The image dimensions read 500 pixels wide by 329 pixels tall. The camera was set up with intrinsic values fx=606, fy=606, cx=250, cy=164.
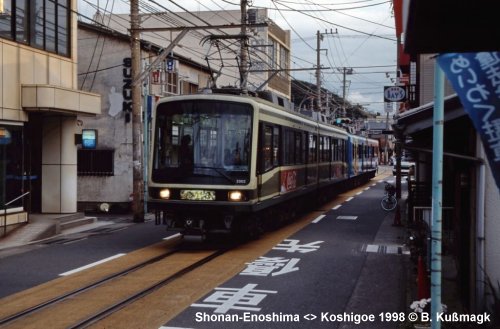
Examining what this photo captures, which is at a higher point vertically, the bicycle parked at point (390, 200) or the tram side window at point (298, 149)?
the tram side window at point (298, 149)

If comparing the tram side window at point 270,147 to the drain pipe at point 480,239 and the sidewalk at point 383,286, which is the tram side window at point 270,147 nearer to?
the sidewalk at point 383,286

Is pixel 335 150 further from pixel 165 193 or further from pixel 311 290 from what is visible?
pixel 311 290

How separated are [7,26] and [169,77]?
39.0 feet

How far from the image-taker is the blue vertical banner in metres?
4.20

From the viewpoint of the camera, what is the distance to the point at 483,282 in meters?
7.35

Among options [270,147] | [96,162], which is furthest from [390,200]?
[96,162]

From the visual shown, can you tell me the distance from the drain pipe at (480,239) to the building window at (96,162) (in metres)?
18.8

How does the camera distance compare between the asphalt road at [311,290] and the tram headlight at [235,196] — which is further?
the tram headlight at [235,196]

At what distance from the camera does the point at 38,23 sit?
56.8 ft

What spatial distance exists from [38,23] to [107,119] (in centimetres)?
747

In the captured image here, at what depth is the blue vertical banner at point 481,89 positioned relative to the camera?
420 centimetres

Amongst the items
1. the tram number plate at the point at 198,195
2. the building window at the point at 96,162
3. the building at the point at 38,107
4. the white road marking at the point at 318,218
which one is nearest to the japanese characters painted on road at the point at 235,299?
the tram number plate at the point at 198,195

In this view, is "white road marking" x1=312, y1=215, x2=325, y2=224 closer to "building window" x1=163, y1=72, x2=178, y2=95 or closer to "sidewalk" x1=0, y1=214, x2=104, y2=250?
"sidewalk" x1=0, y1=214, x2=104, y2=250

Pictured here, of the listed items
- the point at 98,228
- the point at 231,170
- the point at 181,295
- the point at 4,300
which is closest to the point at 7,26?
the point at 98,228
